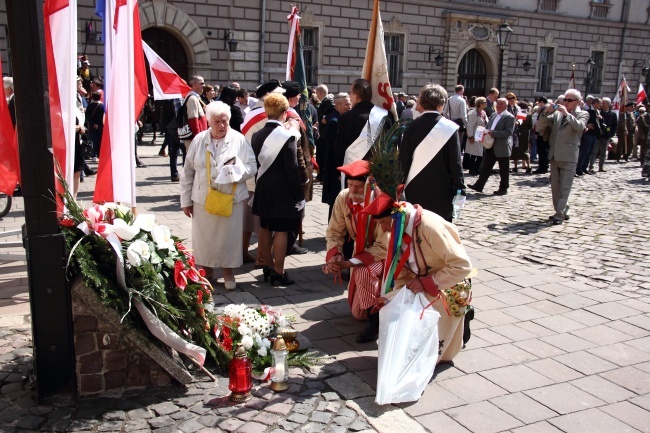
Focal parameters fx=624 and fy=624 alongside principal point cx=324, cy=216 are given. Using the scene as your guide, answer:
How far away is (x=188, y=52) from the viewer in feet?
72.5

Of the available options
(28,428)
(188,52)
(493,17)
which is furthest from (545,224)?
(493,17)

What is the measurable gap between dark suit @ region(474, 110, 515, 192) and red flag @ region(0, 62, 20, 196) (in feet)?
29.8

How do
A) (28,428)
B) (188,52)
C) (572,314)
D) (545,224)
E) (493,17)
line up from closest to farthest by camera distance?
1. (28,428)
2. (572,314)
3. (545,224)
4. (188,52)
5. (493,17)

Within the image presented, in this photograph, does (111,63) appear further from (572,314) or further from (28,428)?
(572,314)

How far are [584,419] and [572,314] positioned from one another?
1.96 m

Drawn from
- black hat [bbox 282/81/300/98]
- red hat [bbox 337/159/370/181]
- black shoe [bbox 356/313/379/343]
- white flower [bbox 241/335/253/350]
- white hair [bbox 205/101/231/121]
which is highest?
black hat [bbox 282/81/300/98]

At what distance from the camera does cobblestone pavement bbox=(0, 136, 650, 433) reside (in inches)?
144

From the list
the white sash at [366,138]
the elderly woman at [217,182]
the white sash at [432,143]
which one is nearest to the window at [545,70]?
the white sash at [366,138]

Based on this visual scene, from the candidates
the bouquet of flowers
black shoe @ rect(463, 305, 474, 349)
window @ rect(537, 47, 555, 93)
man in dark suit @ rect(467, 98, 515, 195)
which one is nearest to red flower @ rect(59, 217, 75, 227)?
the bouquet of flowers

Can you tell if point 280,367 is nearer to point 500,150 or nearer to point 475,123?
point 500,150

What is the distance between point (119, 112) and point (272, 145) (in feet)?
5.47

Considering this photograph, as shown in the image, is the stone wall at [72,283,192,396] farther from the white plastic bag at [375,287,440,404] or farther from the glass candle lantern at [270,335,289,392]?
the white plastic bag at [375,287,440,404]

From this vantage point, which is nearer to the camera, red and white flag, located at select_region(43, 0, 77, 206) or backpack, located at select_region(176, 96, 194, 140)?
red and white flag, located at select_region(43, 0, 77, 206)

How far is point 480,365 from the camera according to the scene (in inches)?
176
